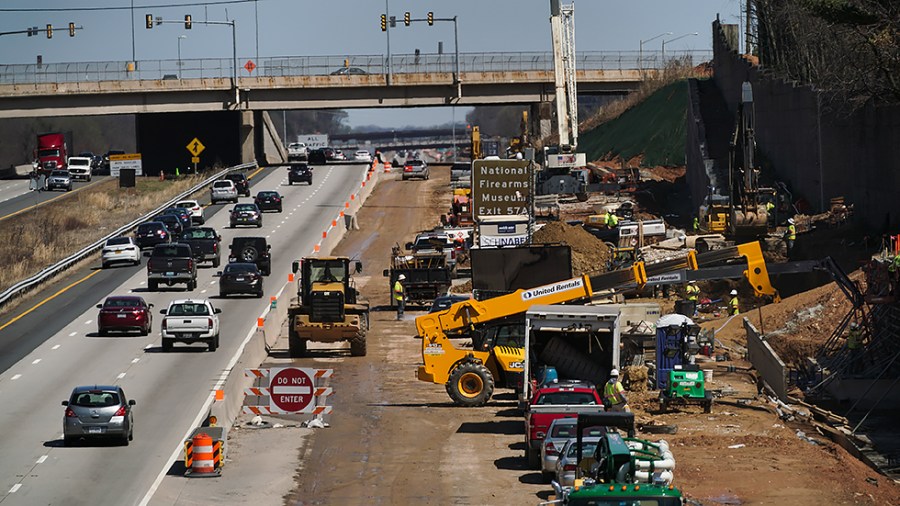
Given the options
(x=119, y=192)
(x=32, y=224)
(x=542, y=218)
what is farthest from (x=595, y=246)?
(x=119, y=192)

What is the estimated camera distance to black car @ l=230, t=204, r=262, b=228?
281 feet

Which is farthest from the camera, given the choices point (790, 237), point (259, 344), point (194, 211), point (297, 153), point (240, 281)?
point (297, 153)

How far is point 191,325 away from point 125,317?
483cm

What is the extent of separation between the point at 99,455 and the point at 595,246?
36718 millimetres

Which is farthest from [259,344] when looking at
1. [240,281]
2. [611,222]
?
[611,222]

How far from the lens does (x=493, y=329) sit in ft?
120

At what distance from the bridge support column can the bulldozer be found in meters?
69.5

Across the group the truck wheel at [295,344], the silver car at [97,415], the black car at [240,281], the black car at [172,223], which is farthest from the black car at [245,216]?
the silver car at [97,415]

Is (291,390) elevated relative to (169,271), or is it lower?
lower

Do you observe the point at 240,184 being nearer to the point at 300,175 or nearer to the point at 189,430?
the point at 300,175

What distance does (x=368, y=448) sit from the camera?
105 ft

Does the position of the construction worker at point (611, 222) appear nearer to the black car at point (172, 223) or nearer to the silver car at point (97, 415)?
the black car at point (172, 223)

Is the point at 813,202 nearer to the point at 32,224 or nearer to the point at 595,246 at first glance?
the point at 595,246

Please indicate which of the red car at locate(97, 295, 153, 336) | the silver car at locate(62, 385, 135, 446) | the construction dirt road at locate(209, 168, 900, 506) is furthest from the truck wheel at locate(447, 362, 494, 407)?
the red car at locate(97, 295, 153, 336)
